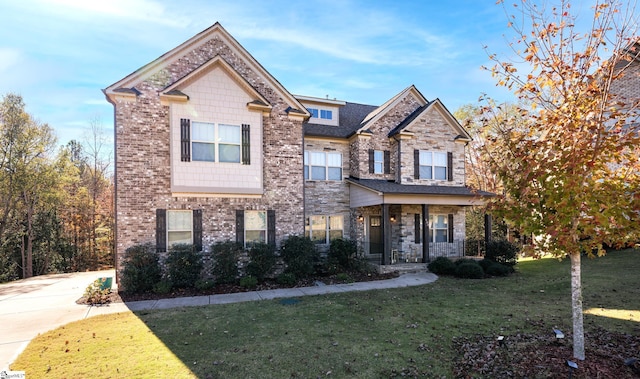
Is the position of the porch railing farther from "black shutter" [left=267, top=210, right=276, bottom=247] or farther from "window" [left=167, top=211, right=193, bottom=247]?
"window" [left=167, top=211, right=193, bottom=247]

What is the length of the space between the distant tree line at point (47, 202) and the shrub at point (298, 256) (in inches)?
659

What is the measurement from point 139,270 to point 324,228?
27.4 feet

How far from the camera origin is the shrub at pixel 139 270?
1062 centimetres

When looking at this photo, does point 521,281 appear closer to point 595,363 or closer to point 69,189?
point 595,363

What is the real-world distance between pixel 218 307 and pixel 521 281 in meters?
11.0

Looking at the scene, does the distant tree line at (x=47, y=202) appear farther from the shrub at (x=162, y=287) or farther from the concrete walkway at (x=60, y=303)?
the shrub at (x=162, y=287)

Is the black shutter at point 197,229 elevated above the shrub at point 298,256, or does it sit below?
above

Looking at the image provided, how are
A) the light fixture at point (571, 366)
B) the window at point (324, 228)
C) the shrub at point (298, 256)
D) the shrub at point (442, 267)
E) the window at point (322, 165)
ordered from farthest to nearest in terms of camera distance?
the window at point (322, 165) → the window at point (324, 228) → the shrub at point (442, 267) → the shrub at point (298, 256) → the light fixture at point (571, 366)

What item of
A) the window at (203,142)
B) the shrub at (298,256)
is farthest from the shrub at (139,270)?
the shrub at (298,256)

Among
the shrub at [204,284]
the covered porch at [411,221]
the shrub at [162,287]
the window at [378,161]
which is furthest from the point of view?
the window at [378,161]

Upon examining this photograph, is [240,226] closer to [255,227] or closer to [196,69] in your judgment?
[255,227]

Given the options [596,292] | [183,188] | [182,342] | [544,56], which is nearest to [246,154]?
[183,188]

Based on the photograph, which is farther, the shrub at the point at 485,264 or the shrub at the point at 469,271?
the shrub at the point at 485,264

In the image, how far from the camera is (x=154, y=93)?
11.9m
